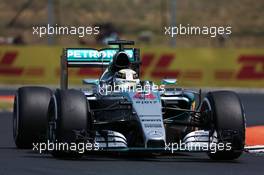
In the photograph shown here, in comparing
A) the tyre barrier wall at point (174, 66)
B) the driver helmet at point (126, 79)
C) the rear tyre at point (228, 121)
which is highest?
the tyre barrier wall at point (174, 66)

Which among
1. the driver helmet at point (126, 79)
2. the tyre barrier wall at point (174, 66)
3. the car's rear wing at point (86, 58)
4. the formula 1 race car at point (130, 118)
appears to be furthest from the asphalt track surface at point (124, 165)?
the tyre barrier wall at point (174, 66)

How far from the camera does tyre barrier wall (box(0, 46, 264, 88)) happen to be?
1361 inches

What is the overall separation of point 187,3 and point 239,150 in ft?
115

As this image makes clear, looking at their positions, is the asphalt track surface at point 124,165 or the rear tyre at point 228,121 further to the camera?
the rear tyre at point 228,121

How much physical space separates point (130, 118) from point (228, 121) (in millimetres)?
1378

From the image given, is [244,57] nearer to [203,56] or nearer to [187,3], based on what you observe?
[203,56]

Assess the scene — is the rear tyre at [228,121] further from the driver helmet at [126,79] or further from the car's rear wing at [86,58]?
the car's rear wing at [86,58]

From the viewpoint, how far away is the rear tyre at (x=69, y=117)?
43.3ft

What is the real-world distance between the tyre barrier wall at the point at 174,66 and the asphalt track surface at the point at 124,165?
1900cm

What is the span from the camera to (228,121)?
13.5 m

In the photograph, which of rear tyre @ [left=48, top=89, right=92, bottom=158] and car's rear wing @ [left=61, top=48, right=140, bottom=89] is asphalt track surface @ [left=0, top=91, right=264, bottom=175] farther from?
car's rear wing @ [left=61, top=48, right=140, bottom=89]

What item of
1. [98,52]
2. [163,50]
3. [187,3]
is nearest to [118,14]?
[187,3]

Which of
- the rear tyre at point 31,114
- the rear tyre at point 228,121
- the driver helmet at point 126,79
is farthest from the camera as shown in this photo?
the rear tyre at point 31,114

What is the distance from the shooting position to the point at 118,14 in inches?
1847
